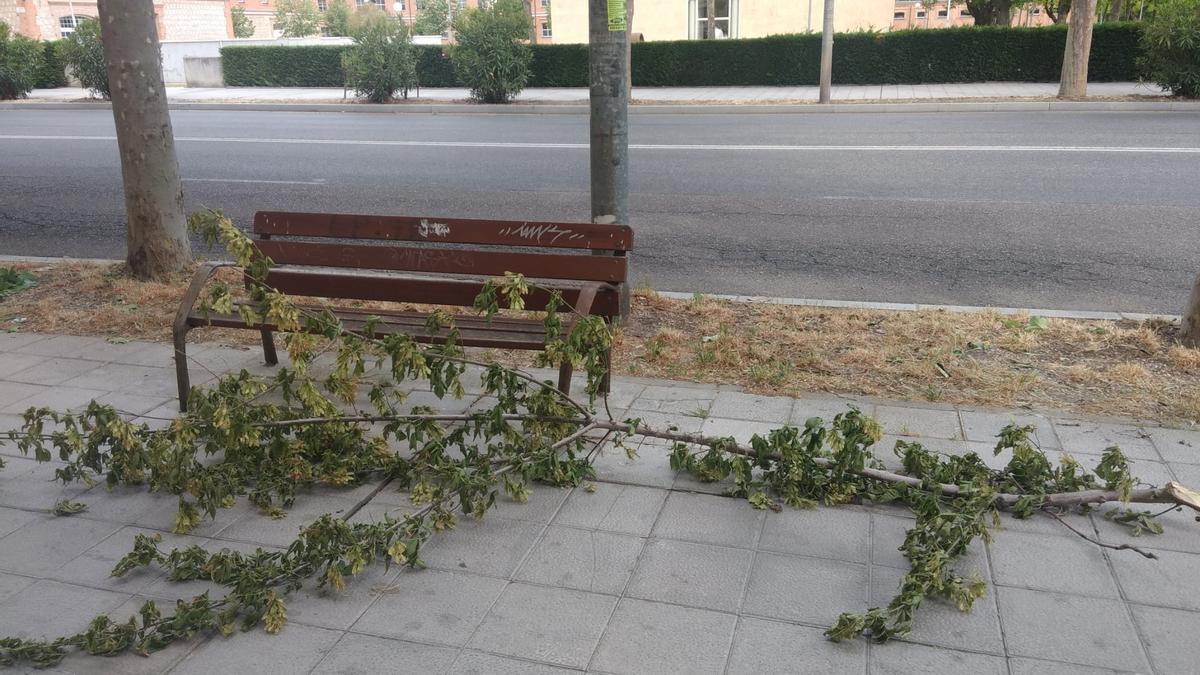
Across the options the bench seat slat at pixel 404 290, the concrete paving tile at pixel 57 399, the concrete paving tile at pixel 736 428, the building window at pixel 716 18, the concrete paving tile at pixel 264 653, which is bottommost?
the concrete paving tile at pixel 264 653

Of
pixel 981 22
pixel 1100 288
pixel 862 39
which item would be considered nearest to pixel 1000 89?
pixel 862 39

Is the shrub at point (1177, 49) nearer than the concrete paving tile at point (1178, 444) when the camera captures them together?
No

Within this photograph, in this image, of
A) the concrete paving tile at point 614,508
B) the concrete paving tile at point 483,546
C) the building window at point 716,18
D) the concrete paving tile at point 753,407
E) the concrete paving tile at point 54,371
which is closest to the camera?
the concrete paving tile at point 483,546

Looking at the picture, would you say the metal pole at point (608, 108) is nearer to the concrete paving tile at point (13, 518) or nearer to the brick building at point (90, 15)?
the concrete paving tile at point (13, 518)

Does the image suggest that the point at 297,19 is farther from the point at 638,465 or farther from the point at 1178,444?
the point at 1178,444

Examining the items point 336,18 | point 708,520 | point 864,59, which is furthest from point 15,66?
point 336,18

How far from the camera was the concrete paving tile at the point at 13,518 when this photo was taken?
11.9 ft

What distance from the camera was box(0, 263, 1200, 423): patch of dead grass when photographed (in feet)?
15.6

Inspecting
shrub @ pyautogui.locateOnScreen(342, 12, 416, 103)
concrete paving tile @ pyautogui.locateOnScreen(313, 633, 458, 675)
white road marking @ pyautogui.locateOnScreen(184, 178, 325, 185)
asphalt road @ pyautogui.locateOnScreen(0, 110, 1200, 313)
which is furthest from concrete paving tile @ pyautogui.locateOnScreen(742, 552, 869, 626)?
shrub @ pyautogui.locateOnScreen(342, 12, 416, 103)

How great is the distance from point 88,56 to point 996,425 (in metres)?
27.6

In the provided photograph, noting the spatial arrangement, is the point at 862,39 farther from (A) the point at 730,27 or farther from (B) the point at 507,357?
(B) the point at 507,357

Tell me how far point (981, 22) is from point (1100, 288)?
29999 mm

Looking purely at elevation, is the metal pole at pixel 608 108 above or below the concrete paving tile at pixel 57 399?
above

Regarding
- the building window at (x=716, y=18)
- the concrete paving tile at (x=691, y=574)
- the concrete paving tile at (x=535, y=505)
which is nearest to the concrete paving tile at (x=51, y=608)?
the concrete paving tile at (x=535, y=505)
